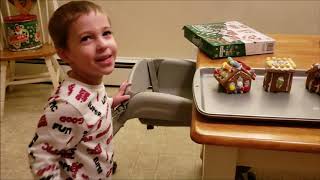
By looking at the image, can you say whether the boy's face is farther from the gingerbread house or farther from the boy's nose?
the gingerbread house

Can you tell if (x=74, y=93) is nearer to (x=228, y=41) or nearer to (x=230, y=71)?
(x=230, y=71)

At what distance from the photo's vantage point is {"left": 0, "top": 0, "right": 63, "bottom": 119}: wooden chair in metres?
2.02

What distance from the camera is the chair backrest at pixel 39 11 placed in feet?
7.01

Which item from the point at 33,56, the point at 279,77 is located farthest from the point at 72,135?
the point at 33,56

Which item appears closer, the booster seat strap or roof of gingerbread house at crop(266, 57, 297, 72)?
roof of gingerbread house at crop(266, 57, 297, 72)

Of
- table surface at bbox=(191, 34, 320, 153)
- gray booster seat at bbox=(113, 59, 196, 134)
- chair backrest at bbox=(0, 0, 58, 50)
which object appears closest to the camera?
table surface at bbox=(191, 34, 320, 153)

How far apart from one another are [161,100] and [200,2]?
4.38ft

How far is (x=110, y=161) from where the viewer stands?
0.97 m

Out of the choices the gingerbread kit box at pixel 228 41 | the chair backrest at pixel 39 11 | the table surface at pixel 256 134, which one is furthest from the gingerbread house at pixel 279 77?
the chair backrest at pixel 39 11

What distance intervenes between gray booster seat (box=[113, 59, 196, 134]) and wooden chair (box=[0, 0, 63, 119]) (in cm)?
98

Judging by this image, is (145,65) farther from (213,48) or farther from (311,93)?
(311,93)

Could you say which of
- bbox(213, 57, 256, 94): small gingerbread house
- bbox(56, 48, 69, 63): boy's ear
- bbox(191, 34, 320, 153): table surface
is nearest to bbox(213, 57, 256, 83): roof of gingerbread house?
bbox(213, 57, 256, 94): small gingerbread house

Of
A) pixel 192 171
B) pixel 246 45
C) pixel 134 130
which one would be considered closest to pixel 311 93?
pixel 246 45

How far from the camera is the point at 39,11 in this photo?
86.4 inches
